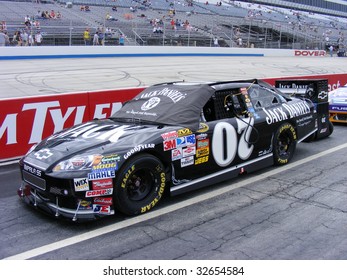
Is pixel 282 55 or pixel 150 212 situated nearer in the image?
pixel 150 212

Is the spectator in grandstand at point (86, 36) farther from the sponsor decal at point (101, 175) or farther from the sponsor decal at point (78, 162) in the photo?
the sponsor decal at point (101, 175)

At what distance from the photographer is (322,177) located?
6.06 m

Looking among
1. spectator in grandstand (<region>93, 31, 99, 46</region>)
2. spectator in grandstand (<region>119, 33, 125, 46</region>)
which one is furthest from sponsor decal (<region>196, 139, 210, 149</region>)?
spectator in grandstand (<region>119, 33, 125, 46</region>)

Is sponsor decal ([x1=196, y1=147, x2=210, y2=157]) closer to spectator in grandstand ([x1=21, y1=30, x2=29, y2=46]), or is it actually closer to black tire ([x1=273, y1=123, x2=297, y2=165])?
black tire ([x1=273, y1=123, x2=297, y2=165])

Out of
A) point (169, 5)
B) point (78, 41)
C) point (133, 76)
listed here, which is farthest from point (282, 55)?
point (133, 76)

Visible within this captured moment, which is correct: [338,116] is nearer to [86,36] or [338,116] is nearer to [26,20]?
[86,36]

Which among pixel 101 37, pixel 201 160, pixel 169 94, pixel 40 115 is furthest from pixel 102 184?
pixel 101 37

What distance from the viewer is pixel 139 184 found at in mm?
4621

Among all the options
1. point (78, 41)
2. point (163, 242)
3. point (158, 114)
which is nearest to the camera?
point (163, 242)

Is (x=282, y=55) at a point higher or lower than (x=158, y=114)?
higher

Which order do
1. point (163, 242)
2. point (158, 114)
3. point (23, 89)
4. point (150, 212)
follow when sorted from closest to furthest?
point (163, 242), point (150, 212), point (158, 114), point (23, 89)

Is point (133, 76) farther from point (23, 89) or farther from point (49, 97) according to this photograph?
point (49, 97)

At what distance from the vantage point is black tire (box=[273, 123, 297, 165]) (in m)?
6.41
